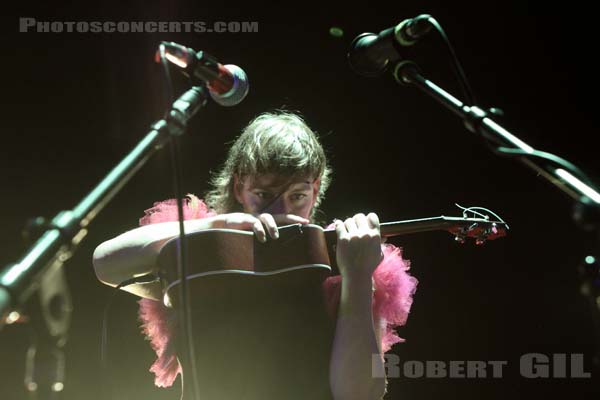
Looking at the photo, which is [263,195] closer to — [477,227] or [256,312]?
[256,312]

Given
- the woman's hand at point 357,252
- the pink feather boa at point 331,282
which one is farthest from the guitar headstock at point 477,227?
the woman's hand at point 357,252

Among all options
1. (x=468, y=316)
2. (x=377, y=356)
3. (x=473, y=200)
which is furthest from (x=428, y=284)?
(x=377, y=356)

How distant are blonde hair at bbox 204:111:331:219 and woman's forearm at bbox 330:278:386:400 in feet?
1.03

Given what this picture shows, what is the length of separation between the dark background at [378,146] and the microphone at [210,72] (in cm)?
105

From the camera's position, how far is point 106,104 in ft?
6.50

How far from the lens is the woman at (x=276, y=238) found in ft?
3.81

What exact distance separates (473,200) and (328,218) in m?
0.55

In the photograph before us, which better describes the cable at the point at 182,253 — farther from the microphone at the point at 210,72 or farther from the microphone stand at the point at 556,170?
the microphone stand at the point at 556,170

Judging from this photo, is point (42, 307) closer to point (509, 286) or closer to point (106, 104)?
point (106, 104)

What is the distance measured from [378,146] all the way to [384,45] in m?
1.07

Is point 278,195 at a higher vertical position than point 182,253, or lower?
higher

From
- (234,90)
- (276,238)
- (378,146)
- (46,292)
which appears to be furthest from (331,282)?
(378,146)

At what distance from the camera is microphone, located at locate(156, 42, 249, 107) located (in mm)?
924

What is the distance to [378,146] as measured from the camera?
216 cm
